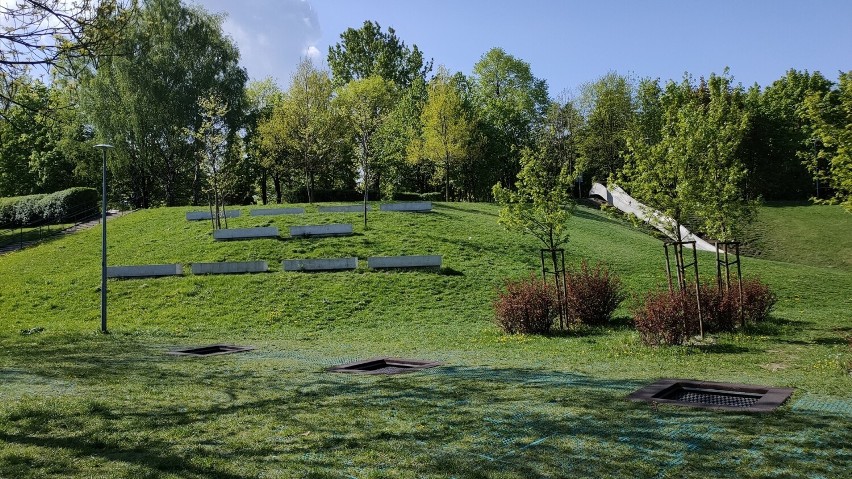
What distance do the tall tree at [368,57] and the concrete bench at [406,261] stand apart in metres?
46.4

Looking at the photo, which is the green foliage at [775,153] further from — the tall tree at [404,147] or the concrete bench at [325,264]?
the concrete bench at [325,264]

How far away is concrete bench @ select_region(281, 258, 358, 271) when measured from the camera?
1076 inches

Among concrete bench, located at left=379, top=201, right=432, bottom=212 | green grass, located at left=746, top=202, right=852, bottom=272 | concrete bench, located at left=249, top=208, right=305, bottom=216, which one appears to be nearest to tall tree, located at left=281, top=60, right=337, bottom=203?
concrete bench, located at left=249, top=208, right=305, bottom=216

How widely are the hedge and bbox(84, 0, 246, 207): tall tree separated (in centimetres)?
397

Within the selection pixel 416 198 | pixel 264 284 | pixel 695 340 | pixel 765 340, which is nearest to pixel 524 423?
pixel 695 340

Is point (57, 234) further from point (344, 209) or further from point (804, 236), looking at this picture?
point (804, 236)

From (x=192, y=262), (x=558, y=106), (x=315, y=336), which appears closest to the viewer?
(x=315, y=336)

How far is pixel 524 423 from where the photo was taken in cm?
763

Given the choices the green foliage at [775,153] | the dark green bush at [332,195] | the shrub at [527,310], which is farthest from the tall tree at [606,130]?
the shrub at [527,310]

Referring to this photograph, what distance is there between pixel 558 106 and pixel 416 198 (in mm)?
23718

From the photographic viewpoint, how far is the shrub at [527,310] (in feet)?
59.2

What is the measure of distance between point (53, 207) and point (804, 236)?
170ft

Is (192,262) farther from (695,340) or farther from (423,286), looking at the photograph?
(695,340)

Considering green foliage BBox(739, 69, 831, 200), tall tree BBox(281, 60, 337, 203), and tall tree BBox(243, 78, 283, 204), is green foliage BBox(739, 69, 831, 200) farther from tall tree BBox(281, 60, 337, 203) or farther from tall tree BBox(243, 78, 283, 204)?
tall tree BBox(243, 78, 283, 204)
